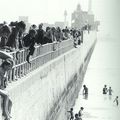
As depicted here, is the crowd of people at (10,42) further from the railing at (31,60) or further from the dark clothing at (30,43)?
the railing at (31,60)

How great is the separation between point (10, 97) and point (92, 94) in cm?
3325

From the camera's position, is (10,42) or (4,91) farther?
(10,42)

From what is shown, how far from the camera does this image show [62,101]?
2339cm

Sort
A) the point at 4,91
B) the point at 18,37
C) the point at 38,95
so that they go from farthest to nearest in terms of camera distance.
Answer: the point at 38,95, the point at 18,37, the point at 4,91

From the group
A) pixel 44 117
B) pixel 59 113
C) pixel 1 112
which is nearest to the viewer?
pixel 1 112

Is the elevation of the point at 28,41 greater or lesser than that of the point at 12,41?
lesser

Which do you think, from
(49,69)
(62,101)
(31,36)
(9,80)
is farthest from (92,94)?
(9,80)

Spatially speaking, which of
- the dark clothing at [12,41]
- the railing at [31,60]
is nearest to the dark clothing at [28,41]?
the railing at [31,60]

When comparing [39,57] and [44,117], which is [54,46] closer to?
[39,57]

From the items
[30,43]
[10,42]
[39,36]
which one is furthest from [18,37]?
[39,36]

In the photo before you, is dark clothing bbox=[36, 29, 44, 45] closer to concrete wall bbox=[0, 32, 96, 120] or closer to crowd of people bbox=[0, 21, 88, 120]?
crowd of people bbox=[0, 21, 88, 120]

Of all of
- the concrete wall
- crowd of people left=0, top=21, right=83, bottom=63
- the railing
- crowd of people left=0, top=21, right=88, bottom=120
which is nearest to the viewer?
crowd of people left=0, top=21, right=88, bottom=120

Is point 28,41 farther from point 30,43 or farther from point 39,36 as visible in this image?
point 39,36

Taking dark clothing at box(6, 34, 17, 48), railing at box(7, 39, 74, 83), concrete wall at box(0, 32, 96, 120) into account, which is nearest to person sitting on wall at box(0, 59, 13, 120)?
concrete wall at box(0, 32, 96, 120)
